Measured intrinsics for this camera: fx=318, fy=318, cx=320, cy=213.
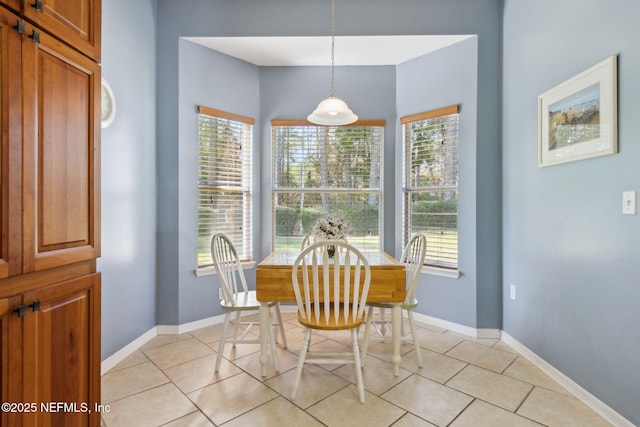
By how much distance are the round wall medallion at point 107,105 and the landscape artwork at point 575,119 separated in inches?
122

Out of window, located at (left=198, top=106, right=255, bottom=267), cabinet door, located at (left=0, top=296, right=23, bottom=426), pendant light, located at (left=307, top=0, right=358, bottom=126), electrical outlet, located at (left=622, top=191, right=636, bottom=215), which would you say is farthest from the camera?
window, located at (left=198, top=106, right=255, bottom=267)

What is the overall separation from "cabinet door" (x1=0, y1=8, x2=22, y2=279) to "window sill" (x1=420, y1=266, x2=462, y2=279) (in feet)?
9.93

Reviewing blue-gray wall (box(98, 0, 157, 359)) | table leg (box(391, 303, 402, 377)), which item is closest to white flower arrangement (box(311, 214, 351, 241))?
table leg (box(391, 303, 402, 377))

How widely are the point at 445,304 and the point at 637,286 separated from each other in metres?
1.64

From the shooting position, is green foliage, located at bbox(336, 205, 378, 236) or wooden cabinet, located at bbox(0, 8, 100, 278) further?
green foliage, located at bbox(336, 205, 378, 236)

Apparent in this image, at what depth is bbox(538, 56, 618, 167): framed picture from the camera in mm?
1729

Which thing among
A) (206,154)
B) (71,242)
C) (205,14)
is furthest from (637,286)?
(205,14)

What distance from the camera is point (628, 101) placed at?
1648 mm

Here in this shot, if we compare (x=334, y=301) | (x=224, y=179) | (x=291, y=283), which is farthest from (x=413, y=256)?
(x=224, y=179)

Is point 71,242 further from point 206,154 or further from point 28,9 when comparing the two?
point 206,154

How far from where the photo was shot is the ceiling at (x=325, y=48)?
3.00m

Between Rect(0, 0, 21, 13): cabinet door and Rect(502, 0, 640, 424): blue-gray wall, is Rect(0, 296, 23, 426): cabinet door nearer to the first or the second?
Rect(0, 0, 21, 13): cabinet door

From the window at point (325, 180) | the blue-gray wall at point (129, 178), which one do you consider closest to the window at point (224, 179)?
the window at point (325, 180)

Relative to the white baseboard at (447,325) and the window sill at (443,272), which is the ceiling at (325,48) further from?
the white baseboard at (447,325)
